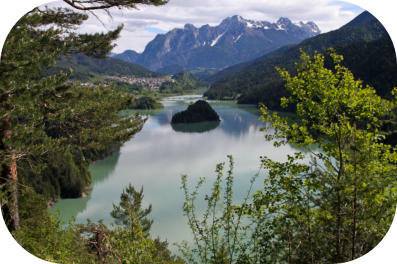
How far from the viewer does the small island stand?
52.9 feet

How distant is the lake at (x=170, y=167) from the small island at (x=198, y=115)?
1.69 ft

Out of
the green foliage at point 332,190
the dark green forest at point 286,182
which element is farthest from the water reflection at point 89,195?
the green foliage at point 332,190

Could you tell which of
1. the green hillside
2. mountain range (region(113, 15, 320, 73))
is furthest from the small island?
the green hillside

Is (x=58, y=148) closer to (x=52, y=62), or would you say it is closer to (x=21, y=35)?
(x=52, y=62)

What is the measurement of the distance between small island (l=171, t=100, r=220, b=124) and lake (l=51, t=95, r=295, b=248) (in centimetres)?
52

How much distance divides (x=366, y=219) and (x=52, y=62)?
3.09m

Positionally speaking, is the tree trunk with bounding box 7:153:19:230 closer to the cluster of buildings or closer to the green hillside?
the green hillside

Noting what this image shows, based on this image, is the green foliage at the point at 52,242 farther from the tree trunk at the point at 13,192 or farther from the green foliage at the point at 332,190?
the green foliage at the point at 332,190

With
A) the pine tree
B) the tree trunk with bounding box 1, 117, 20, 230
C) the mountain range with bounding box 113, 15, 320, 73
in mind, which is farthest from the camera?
the mountain range with bounding box 113, 15, 320, 73

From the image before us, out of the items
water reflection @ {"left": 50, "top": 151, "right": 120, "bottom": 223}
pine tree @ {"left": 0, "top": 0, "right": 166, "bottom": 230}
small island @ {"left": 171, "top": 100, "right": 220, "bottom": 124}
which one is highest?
pine tree @ {"left": 0, "top": 0, "right": 166, "bottom": 230}

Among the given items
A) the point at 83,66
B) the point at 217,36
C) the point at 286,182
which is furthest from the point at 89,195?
the point at 286,182

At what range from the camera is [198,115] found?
1803cm

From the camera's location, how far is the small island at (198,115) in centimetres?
1612

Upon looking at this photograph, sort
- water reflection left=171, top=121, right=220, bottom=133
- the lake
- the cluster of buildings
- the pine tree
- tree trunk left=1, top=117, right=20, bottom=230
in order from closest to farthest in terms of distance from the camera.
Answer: the pine tree, tree trunk left=1, top=117, right=20, bottom=230, the lake, the cluster of buildings, water reflection left=171, top=121, right=220, bottom=133
